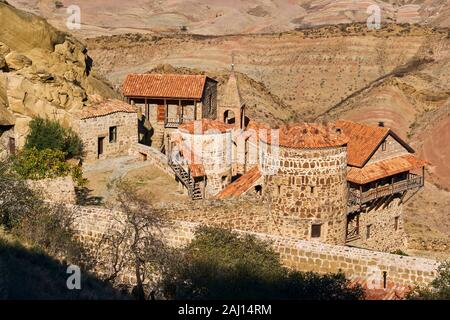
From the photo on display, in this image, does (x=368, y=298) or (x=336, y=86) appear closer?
(x=368, y=298)

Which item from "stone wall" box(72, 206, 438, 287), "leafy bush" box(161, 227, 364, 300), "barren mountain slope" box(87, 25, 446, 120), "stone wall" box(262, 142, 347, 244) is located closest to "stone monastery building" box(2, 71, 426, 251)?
"stone wall" box(262, 142, 347, 244)

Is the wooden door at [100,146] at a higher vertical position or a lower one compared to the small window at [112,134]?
lower

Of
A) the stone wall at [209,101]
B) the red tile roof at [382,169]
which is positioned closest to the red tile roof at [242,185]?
the red tile roof at [382,169]

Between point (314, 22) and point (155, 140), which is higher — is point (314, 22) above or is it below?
above

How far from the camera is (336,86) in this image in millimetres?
86188

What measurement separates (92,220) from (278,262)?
20.5 feet

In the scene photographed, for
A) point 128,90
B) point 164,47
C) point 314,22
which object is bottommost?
point 128,90

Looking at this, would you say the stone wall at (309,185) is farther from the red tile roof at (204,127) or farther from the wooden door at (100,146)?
the wooden door at (100,146)

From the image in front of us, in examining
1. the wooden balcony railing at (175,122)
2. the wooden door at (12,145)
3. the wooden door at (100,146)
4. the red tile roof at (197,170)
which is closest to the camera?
the red tile roof at (197,170)

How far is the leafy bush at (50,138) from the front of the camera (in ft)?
128

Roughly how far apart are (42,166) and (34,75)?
360 inches

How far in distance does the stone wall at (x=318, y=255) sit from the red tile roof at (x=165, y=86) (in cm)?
2057
